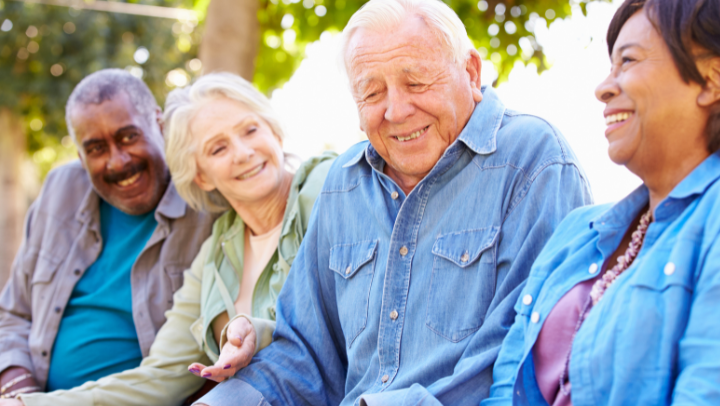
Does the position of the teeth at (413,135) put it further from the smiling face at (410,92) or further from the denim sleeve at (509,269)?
the denim sleeve at (509,269)

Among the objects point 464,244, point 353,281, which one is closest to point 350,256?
point 353,281

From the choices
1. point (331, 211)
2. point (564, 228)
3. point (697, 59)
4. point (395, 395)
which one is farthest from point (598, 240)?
point (331, 211)

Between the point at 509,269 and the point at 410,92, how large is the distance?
0.61 m

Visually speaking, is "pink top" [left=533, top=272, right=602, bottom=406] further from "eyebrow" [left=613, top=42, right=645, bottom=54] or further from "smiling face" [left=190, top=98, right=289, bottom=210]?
"smiling face" [left=190, top=98, right=289, bottom=210]

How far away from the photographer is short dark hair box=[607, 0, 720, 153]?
133 centimetres

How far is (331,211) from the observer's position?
232cm

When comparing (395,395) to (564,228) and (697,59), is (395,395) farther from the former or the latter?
(697,59)

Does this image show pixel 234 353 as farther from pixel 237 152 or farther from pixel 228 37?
pixel 228 37

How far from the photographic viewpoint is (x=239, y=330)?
2262 mm

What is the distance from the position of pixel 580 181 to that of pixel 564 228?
0.23m

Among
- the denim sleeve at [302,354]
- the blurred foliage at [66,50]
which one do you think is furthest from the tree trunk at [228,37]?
the blurred foliage at [66,50]

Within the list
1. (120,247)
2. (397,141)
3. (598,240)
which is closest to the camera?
(598,240)

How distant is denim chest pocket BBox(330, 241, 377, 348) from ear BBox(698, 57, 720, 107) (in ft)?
3.52

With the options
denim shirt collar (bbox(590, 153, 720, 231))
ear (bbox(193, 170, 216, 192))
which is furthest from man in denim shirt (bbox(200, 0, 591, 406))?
ear (bbox(193, 170, 216, 192))
